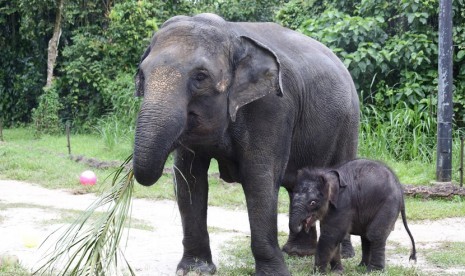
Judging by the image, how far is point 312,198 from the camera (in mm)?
5879

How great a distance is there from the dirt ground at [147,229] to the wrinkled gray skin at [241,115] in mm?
878

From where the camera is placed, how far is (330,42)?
13.1 metres

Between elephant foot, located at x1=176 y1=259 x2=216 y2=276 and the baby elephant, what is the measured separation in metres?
0.79

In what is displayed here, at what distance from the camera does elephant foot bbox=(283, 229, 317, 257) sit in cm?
695

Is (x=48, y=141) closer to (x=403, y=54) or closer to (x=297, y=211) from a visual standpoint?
(x=403, y=54)

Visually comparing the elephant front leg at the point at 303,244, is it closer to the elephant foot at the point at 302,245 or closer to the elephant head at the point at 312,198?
the elephant foot at the point at 302,245

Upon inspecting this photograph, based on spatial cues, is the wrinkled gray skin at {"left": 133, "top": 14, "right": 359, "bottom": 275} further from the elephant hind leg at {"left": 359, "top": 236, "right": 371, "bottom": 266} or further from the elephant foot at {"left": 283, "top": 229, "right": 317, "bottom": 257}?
the elephant hind leg at {"left": 359, "top": 236, "right": 371, "bottom": 266}

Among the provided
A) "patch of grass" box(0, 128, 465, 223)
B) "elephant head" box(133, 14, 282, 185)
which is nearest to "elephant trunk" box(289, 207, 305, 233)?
"elephant head" box(133, 14, 282, 185)

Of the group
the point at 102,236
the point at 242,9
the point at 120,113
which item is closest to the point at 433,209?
the point at 102,236

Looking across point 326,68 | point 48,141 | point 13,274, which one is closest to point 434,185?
point 326,68

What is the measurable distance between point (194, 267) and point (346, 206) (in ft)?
4.28

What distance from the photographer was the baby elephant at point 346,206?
5.91 m

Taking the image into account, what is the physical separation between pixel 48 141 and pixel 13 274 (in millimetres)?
10967

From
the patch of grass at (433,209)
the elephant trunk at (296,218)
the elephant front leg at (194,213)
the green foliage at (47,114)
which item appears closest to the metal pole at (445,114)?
the patch of grass at (433,209)
